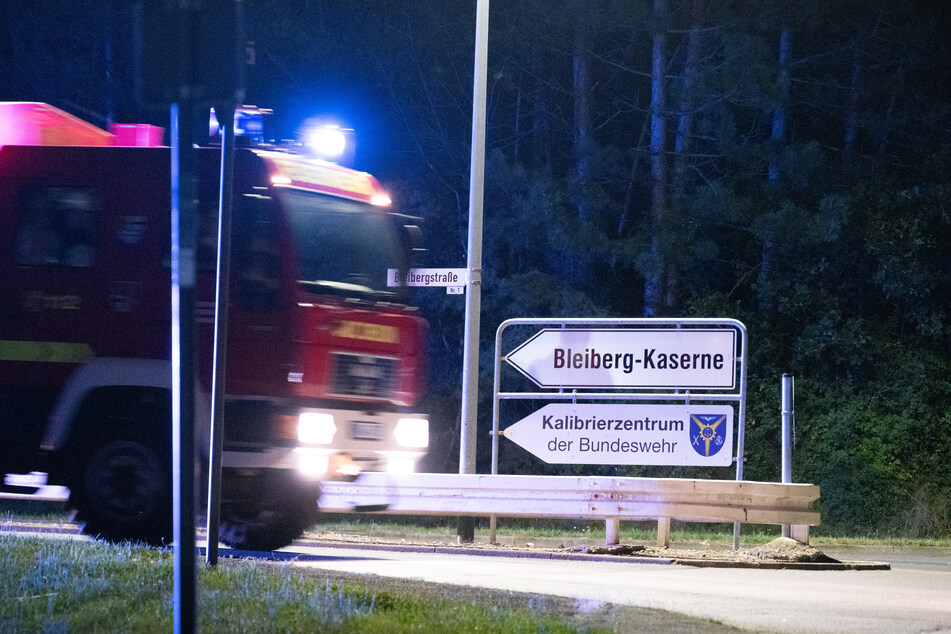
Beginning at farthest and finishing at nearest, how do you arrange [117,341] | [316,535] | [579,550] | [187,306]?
[316,535] → [579,550] → [117,341] → [187,306]

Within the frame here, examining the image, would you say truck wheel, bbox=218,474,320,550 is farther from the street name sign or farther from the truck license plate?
the street name sign

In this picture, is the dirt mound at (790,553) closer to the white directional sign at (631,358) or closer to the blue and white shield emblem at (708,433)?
the blue and white shield emblem at (708,433)

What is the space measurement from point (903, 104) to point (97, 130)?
64.6 ft

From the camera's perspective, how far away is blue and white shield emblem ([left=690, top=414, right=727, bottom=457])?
1555 centimetres

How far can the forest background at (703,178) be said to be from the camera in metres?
26.8

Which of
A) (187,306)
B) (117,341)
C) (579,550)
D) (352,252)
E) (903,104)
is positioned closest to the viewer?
(187,306)

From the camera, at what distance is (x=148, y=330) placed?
11.8 meters

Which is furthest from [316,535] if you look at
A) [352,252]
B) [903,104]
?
[903,104]

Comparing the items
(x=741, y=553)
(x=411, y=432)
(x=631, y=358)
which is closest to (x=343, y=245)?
(x=411, y=432)

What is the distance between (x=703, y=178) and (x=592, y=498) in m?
16.0

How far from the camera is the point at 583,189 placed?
94.3ft

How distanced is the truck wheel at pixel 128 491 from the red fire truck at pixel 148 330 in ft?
0.04

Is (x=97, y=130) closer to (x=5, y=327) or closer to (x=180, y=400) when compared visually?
(x=5, y=327)

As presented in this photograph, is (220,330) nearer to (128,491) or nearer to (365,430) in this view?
(128,491)
